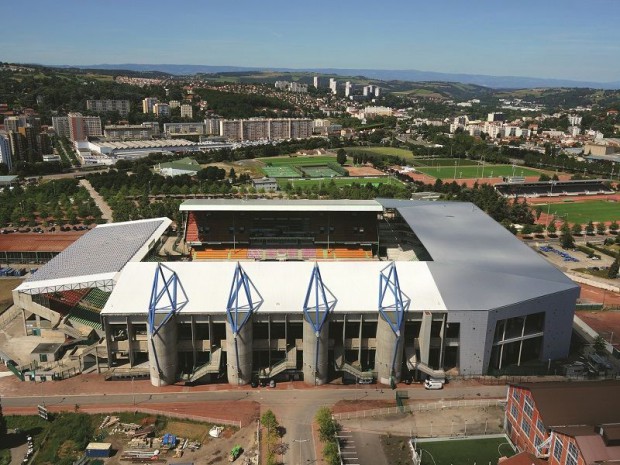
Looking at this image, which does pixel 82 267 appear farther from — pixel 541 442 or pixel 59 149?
pixel 59 149

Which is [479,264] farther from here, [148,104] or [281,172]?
[148,104]

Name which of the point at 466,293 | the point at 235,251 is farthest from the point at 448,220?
the point at 235,251

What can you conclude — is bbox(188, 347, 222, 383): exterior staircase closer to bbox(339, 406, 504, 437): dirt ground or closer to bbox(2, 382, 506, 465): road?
bbox(2, 382, 506, 465): road

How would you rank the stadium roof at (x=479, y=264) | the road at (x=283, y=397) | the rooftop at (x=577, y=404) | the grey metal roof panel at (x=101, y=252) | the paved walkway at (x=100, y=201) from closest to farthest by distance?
the rooftop at (x=577, y=404) < the road at (x=283, y=397) < the stadium roof at (x=479, y=264) < the grey metal roof panel at (x=101, y=252) < the paved walkway at (x=100, y=201)

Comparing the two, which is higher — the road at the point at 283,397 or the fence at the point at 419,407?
the fence at the point at 419,407

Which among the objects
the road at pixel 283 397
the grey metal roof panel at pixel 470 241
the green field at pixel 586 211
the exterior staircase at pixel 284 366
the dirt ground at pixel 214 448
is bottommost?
the green field at pixel 586 211

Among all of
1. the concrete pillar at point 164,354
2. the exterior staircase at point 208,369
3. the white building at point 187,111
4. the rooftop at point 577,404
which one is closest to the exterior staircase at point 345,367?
the exterior staircase at point 208,369

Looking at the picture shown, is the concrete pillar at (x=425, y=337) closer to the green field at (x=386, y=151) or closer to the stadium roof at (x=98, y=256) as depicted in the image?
the stadium roof at (x=98, y=256)

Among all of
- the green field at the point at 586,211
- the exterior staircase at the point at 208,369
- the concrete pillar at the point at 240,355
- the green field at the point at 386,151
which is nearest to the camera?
the concrete pillar at the point at 240,355
